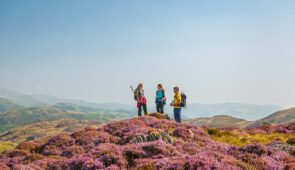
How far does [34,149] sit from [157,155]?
548 inches

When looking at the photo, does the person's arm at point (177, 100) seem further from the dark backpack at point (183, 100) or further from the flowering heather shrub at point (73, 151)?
the flowering heather shrub at point (73, 151)

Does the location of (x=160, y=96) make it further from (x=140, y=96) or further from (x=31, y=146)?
(x=31, y=146)

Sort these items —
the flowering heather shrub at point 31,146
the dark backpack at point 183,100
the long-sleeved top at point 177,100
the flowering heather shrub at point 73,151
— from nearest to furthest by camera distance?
the flowering heather shrub at point 73,151
the flowering heather shrub at point 31,146
the long-sleeved top at point 177,100
the dark backpack at point 183,100

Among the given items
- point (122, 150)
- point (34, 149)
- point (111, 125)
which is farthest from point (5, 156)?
point (122, 150)

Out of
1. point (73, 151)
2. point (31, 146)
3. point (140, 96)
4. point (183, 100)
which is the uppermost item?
point (140, 96)

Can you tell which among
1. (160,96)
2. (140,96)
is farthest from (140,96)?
(160,96)

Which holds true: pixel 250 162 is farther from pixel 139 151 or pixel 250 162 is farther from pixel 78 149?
pixel 78 149

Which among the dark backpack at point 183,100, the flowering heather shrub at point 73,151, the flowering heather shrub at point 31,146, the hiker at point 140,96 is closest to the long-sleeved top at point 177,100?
the dark backpack at point 183,100

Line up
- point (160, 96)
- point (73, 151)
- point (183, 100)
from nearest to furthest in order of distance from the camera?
point (73, 151) < point (183, 100) < point (160, 96)

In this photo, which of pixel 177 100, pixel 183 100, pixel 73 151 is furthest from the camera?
pixel 183 100

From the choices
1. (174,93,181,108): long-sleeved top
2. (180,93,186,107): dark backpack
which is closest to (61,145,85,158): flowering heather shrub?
(174,93,181,108): long-sleeved top

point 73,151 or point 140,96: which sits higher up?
point 140,96

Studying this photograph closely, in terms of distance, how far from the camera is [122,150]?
13273 millimetres

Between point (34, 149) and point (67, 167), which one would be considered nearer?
point (67, 167)
